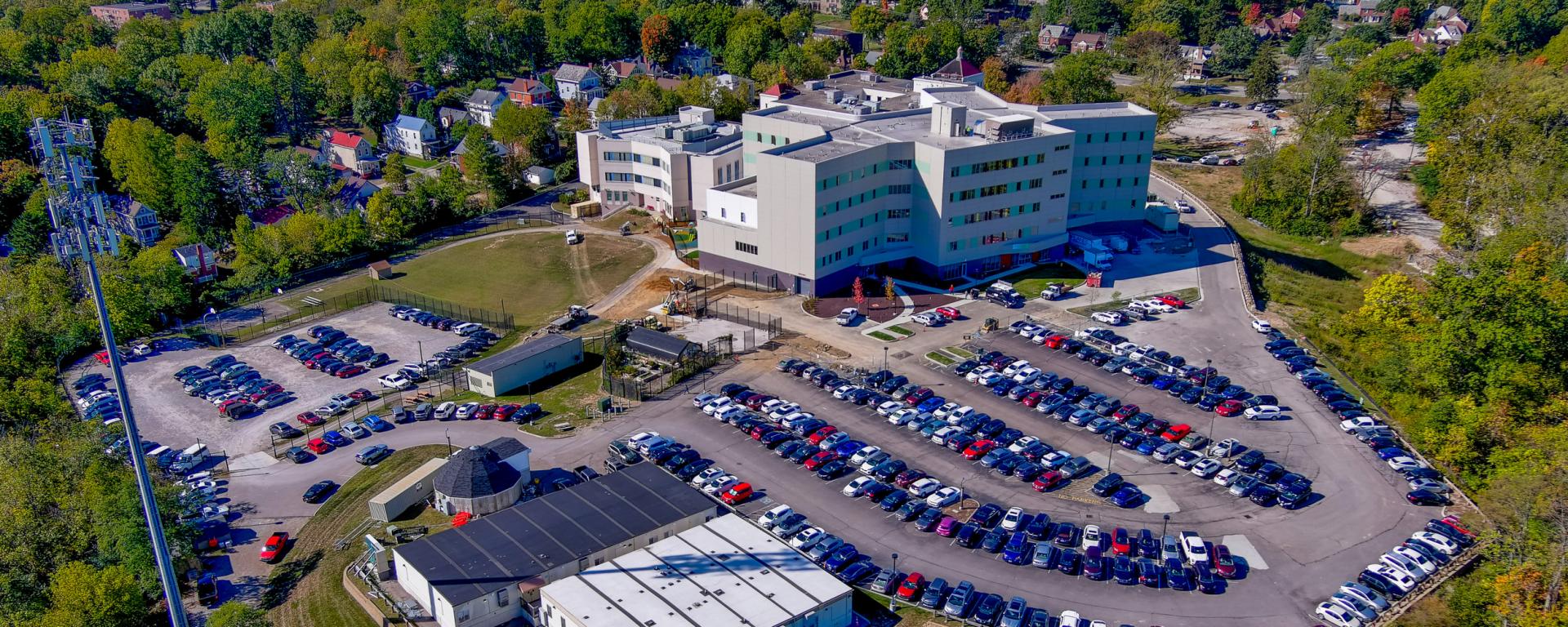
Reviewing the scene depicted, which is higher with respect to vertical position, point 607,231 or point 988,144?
point 988,144

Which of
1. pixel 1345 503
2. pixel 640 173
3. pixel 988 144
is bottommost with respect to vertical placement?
pixel 1345 503

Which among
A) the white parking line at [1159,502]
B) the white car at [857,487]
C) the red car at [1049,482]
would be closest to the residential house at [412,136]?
the white car at [857,487]

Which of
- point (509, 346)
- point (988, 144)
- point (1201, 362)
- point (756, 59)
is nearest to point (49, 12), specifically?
point (756, 59)

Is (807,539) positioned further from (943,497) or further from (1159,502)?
(1159,502)

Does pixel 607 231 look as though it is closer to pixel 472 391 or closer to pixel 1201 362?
pixel 472 391

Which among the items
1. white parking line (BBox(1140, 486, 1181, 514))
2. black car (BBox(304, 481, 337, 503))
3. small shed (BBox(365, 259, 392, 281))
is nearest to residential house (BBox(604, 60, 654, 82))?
small shed (BBox(365, 259, 392, 281))

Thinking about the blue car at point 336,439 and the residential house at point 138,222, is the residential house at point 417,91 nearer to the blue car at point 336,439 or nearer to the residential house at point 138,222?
the residential house at point 138,222

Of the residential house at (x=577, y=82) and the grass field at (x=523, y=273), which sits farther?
the residential house at (x=577, y=82)
